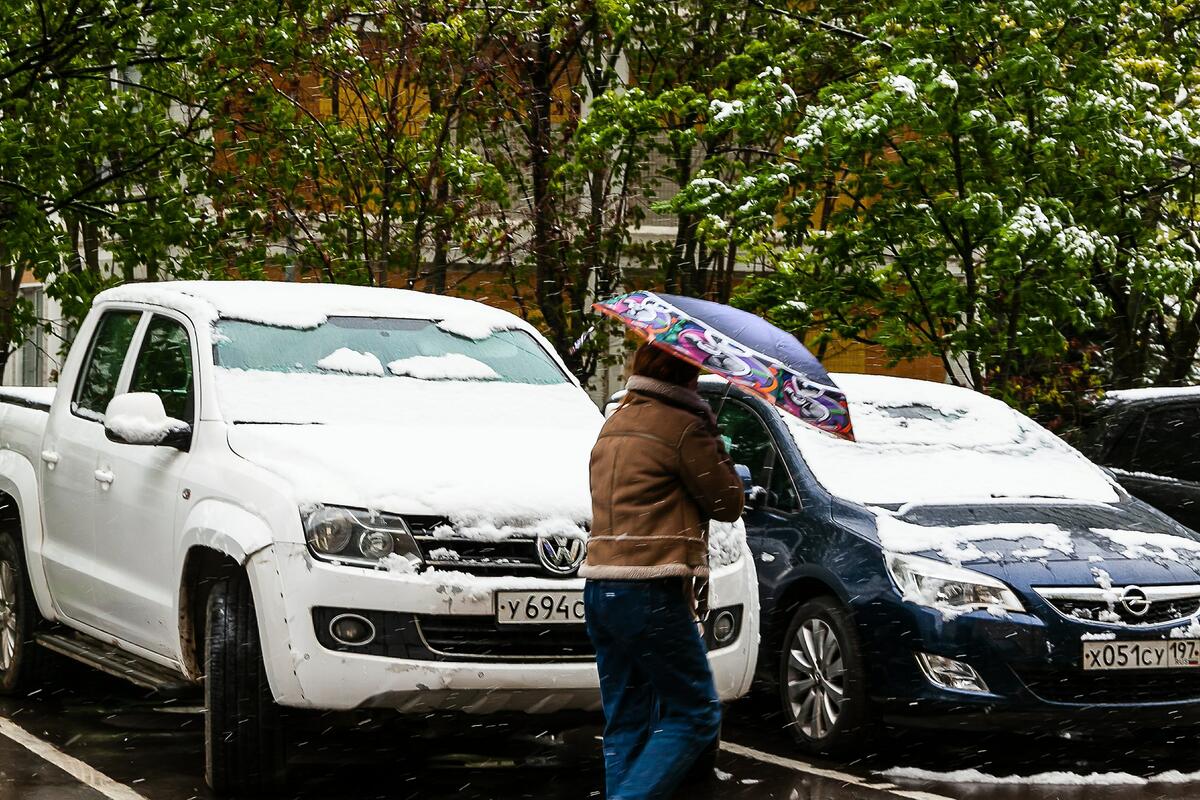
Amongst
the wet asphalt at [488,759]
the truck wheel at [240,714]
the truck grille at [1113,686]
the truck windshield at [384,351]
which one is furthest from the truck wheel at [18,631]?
the truck grille at [1113,686]

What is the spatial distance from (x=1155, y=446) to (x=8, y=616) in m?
6.47

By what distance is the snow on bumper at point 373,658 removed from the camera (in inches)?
224

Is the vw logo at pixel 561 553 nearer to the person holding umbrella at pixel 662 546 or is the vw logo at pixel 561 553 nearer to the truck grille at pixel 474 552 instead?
the truck grille at pixel 474 552

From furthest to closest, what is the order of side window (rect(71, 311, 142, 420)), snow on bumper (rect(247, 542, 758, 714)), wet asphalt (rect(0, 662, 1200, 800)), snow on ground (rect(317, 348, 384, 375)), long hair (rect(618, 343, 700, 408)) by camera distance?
side window (rect(71, 311, 142, 420))
snow on ground (rect(317, 348, 384, 375))
wet asphalt (rect(0, 662, 1200, 800))
snow on bumper (rect(247, 542, 758, 714))
long hair (rect(618, 343, 700, 408))

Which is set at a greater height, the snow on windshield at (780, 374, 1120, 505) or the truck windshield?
the truck windshield

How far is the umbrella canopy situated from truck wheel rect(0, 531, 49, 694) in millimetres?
4232

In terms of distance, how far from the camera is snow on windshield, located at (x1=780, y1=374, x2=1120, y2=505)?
7988 millimetres

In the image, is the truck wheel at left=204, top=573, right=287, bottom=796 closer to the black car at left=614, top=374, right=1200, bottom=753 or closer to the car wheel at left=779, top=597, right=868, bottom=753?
the black car at left=614, top=374, right=1200, bottom=753

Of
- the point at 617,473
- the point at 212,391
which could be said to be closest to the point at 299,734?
the point at 212,391

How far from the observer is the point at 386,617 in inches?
225

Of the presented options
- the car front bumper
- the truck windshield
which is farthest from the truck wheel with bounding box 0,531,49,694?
the car front bumper

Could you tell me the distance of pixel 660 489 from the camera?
494cm

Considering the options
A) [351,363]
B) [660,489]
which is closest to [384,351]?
[351,363]

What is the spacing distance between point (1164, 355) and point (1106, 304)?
7017 millimetres
